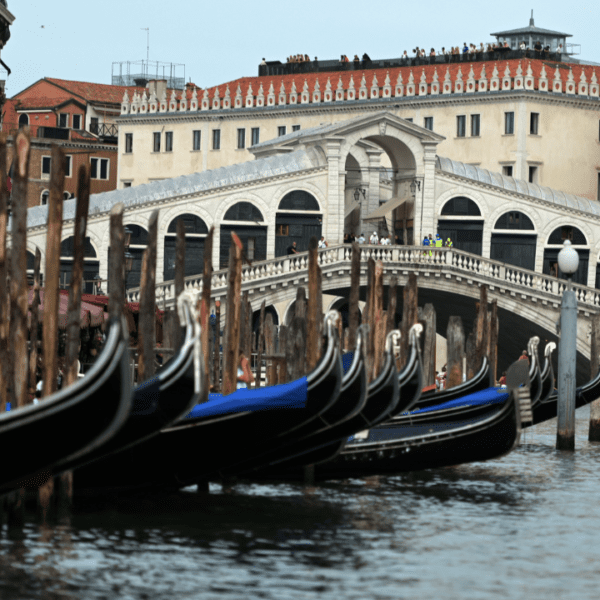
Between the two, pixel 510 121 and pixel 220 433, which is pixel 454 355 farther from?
pixel 510 121

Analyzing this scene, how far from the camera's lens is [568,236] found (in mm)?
34406

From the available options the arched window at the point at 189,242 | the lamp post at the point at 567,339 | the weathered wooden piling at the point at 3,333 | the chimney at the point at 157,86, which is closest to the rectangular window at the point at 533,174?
the arched window at the point at 189,242

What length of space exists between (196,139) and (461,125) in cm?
828

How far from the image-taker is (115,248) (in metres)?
11.9

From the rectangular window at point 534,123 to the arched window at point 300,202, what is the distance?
7794mm

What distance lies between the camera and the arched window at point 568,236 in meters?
34.4

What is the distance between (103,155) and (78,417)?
3776cm

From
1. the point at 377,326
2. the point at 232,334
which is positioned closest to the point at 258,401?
the point at 232,334

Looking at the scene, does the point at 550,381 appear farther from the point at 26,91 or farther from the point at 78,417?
the point at 26,91

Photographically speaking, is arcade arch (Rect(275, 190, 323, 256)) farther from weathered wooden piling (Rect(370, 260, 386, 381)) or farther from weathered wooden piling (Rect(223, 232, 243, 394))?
weathered wooden piling (Rect(223, 232, 243, 394))

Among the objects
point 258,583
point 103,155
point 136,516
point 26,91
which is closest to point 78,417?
point 258,583

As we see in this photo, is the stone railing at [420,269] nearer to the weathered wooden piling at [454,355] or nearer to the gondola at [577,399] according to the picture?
the weathered wooden piling at [454,355]

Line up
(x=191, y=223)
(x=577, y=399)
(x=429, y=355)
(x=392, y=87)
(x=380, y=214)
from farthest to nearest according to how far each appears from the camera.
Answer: (x=392, y=87) < (x=380, y=214) < (x=191, y=223) < (x=429, y=355) < (x=577, y=399)

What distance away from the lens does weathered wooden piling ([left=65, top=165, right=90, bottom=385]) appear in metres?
10.9
